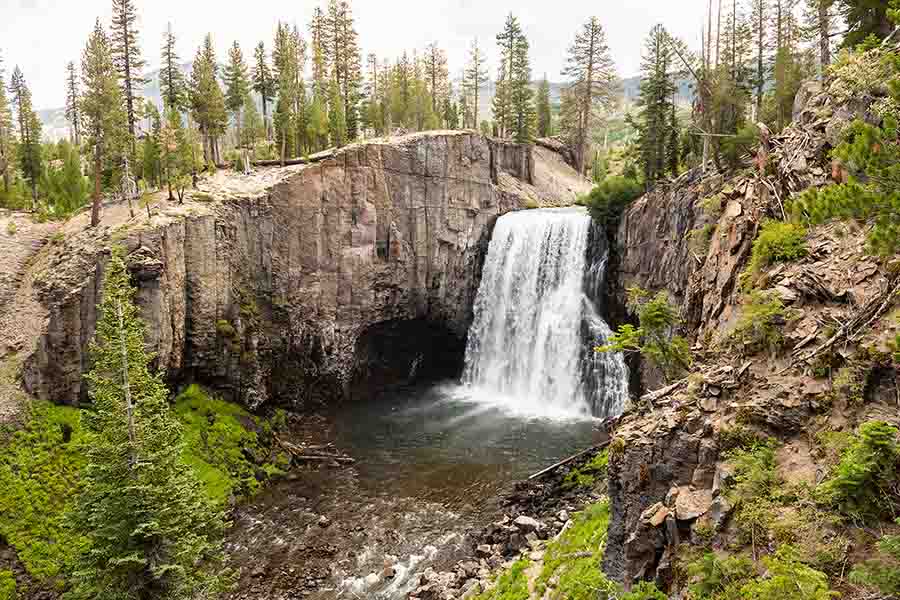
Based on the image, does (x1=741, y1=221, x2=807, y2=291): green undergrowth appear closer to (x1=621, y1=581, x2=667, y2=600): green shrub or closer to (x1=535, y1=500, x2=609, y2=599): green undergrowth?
(x1=621, y1=581, x2=667, y2=600): green shrub

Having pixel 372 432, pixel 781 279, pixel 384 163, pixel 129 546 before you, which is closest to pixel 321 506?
pixel 372 432

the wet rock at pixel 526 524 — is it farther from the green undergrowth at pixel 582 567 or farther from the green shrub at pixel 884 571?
the green shrub at pixel 884 571

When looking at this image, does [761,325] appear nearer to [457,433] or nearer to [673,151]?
[457,433]

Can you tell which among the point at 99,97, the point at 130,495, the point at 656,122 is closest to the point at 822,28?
the point at 656,122

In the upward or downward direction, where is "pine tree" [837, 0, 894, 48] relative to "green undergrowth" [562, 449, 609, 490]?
upward

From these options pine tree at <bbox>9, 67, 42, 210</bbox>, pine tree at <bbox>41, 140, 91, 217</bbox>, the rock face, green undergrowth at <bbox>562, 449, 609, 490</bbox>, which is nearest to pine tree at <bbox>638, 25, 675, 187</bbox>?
the rock face

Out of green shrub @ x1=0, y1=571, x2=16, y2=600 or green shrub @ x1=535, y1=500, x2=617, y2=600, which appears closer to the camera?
green shrub @ x1=535, y1=500, x2=617, y2=600

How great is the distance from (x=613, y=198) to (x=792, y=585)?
31.9 meters

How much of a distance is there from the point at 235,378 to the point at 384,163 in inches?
707

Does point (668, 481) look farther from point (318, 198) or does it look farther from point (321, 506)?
point (318, 198)

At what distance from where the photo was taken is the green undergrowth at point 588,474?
24.6 m

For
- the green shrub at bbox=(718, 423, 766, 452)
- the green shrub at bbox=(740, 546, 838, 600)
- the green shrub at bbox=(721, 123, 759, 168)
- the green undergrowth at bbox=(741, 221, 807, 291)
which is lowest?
the green shrub at bbox=(740, 546, 838, 600)

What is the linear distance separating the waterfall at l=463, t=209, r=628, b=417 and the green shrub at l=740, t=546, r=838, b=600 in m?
26.9

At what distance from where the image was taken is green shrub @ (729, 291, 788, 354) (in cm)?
1148
